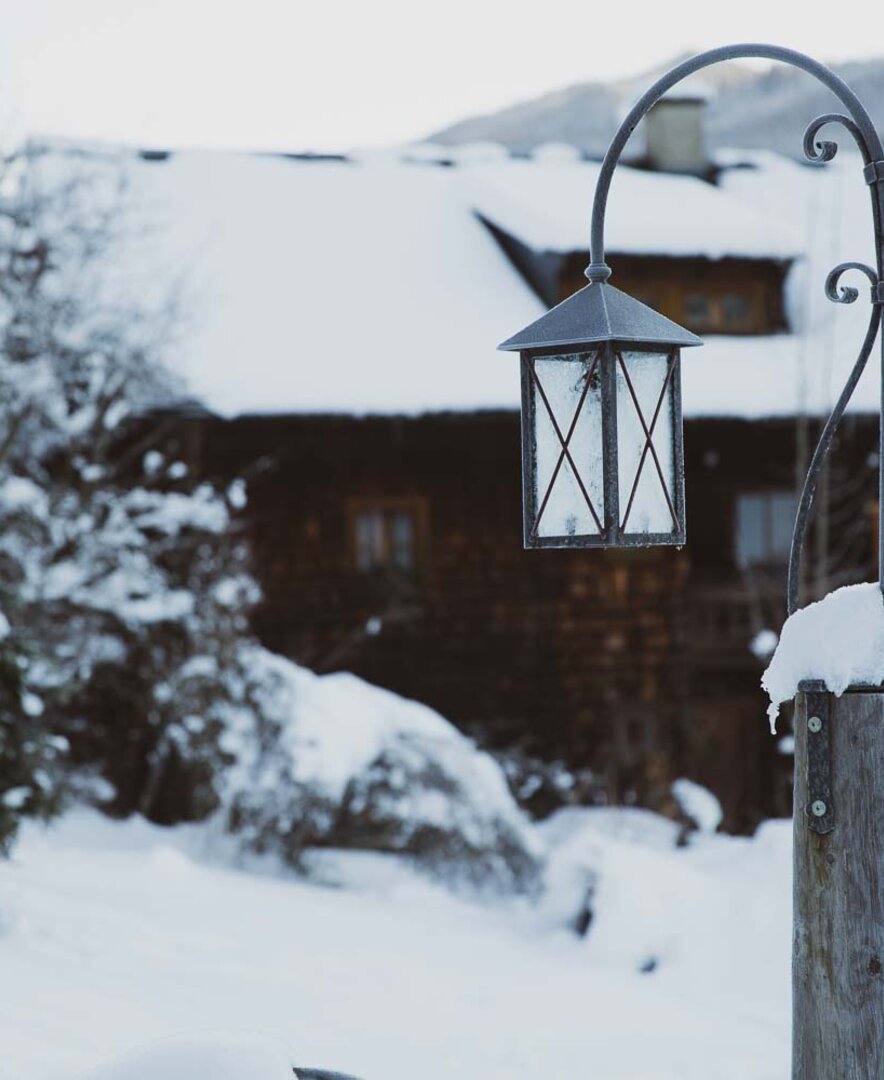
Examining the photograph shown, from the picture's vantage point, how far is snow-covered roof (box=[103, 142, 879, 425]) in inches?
529

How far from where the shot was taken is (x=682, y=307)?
1579cm

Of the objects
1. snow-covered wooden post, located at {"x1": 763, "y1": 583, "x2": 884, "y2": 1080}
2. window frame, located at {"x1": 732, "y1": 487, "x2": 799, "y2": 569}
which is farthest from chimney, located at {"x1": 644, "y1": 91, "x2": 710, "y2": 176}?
snow-covered wooden post, located at {"x1": 763, "y1": 583, "x2": 884, "y2": 1080}

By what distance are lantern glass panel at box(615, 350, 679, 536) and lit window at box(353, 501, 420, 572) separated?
36.3 ft

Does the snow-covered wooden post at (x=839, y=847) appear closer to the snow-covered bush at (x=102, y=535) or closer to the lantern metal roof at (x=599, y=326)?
the lantern metal roof at (x=599, y=326)

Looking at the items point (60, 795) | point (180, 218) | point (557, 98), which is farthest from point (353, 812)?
point (557, 98)

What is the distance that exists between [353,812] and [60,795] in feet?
11.9

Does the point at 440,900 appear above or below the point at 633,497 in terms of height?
below

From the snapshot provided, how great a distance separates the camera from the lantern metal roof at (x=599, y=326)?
3248 millimetres

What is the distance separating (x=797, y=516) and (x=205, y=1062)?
1814 millimetres

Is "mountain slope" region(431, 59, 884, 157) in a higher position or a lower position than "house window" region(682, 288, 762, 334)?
higher

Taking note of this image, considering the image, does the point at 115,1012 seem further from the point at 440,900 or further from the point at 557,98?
the point at 557,98

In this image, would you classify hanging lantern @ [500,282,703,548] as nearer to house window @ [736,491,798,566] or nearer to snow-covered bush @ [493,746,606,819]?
snow-covered bush @ [493,746,606,819]

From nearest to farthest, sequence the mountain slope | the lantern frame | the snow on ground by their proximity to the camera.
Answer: the lantern frame < the snow on ground < the mountain slope

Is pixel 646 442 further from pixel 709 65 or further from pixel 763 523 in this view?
pixel 763 523
